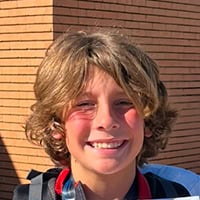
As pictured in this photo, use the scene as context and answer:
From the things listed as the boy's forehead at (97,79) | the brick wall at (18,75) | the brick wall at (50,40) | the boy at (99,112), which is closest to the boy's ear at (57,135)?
the boy at (99,112)

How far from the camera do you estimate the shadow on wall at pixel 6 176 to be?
6.08 meters

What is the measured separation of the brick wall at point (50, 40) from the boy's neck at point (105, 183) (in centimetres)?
338

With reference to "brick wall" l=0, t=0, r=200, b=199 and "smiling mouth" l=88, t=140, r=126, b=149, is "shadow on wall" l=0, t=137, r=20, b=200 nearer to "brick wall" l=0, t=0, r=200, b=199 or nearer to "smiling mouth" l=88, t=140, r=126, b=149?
"brick wall" l=0, t=0, r=200, b=199

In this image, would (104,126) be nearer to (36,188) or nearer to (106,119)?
(106,119)

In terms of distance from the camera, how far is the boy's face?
1.74 meters

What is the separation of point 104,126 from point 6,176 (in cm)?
459

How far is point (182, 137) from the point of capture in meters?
7.37

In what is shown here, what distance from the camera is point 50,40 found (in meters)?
5.54

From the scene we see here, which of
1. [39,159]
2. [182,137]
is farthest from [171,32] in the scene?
[39,159]

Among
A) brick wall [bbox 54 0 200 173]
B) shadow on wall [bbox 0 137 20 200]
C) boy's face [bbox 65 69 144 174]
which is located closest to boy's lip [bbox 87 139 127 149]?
boy's face [bbox 65 69 144 174]

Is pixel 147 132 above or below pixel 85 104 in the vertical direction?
below

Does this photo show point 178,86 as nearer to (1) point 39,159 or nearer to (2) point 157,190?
(1) point 39,159

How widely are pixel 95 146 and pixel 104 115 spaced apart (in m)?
0.10

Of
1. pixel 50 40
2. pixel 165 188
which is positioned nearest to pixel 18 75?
pixel 50 40
